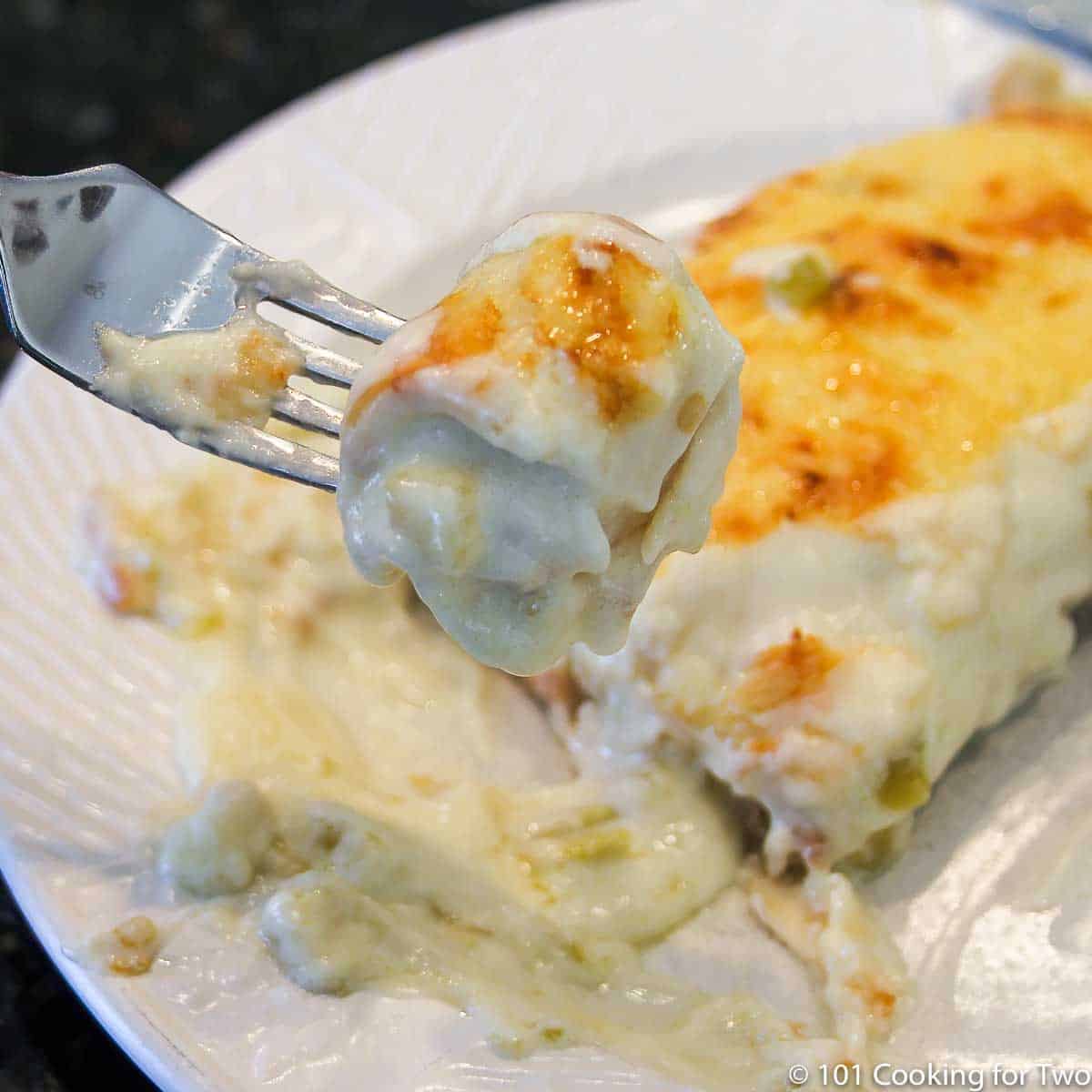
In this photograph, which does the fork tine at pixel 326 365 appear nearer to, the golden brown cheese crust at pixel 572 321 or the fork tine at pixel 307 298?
the fork tine at pixel 307 298

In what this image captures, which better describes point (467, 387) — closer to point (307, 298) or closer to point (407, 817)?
point (307, 298)

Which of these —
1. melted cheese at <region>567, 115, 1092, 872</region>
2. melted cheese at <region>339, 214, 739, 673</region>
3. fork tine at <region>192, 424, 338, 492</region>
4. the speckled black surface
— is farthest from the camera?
the speckled black surface

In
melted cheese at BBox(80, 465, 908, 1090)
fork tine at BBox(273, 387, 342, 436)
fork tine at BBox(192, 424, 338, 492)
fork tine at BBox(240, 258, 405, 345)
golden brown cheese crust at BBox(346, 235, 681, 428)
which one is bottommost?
melted cheese at BBox(80, 465, 908, 1090)

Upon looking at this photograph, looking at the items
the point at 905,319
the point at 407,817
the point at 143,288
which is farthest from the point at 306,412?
the point at 905,319

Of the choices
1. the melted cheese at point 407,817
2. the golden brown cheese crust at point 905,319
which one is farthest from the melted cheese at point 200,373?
the golden brown cheese crust at point 905,319

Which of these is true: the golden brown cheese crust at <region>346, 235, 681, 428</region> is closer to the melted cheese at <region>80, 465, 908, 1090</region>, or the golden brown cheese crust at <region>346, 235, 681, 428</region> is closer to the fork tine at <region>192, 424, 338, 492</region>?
the fork tine at <region>192, 424, 338, 492</region>

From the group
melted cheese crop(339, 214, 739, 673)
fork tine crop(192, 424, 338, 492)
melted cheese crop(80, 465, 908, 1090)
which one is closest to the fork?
fork tine crop(192, 424, 338, 492)
